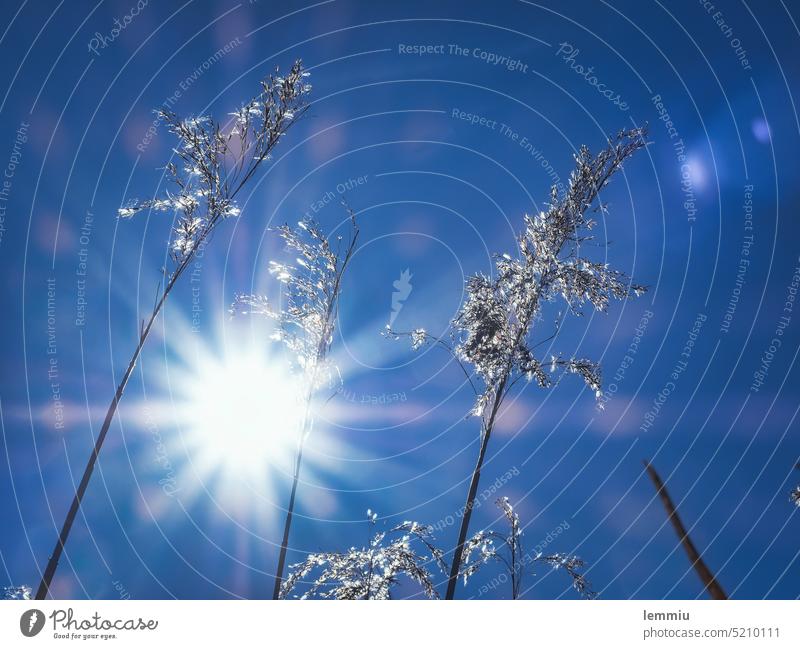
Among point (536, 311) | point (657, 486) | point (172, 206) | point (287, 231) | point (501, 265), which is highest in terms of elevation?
point (287, 231)

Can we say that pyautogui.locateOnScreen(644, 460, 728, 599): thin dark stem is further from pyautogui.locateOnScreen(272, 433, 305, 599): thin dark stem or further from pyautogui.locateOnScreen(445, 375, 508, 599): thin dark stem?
pyautogui.locateOnScreen(272, 433, 305, 599): thin dark stem

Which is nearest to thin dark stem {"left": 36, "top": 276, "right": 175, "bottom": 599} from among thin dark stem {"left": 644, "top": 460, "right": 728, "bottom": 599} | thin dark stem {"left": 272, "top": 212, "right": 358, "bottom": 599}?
thin dark stem {"left": 272, "top": 212, "right": 358, "bottom": 599}

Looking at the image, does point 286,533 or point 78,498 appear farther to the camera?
point 286,533

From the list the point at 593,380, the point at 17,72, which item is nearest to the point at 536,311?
the point at 593,380

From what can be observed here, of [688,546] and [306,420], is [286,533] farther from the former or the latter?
[688,546]

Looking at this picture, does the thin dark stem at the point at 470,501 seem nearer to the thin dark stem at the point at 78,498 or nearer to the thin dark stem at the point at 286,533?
the thin dark stem at the point at 286,533

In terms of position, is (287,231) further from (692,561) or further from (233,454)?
(692,561)

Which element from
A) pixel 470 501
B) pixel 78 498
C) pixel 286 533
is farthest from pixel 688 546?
pixel 78 498
